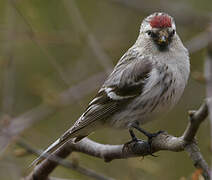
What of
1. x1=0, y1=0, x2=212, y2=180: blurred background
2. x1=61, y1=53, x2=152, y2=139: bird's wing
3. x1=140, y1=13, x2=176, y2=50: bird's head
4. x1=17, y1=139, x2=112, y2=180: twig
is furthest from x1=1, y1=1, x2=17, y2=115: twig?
x1=140, y1=13, x2=176, y2=50: bird's head

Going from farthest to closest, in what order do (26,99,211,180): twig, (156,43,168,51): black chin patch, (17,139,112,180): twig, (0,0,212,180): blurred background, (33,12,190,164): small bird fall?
(0,0,212,180): blurred background < (156,43,168,51): black chin patch < (33,12,190,164): small bird < (17,139,112,180): twig < (26,99,211,180): twig

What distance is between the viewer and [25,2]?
453 centimetres

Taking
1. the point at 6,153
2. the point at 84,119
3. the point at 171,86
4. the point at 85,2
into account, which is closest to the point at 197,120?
the point at 171,86

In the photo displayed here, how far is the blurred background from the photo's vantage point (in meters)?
4.24

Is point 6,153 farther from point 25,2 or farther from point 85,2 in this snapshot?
point 85,2

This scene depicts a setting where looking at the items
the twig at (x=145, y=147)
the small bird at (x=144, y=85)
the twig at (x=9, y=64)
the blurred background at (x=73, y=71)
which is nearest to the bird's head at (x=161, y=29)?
the small bird at (x=144, y=85)

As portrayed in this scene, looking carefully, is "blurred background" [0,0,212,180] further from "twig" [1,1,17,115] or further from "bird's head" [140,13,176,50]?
"bird's head" [140,13,176,50]

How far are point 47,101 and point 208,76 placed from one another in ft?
7.47

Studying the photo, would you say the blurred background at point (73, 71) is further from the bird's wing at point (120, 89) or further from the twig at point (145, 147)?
the bird's wing at point (120, 89)

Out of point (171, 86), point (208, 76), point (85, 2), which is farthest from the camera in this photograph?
point (85, 2)

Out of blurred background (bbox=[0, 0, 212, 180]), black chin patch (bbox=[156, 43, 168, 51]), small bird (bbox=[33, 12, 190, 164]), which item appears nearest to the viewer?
small bird (bbox=[33, 12, 190, 164])

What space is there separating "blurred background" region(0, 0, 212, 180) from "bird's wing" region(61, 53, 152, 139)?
52 cm

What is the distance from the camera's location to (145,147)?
3072mm

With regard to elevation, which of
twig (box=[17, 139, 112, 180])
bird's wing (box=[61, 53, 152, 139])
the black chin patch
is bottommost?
twig (box=[17, 139, 112, 180])
